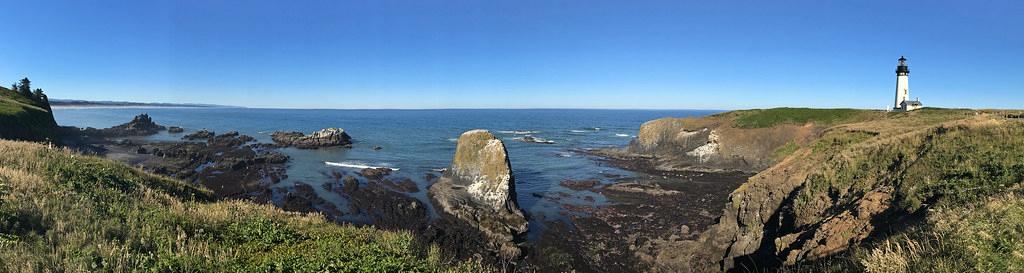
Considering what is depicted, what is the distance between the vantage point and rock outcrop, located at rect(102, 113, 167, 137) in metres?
78.1

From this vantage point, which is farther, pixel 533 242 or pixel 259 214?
pixel 533 242

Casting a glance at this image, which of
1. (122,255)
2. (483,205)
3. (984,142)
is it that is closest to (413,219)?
(483,205)

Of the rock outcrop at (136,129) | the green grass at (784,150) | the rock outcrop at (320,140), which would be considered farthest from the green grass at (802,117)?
the rock outcrop at (136,129)

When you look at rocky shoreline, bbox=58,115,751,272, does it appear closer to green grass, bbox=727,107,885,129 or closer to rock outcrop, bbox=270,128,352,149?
green grass, bbox=727,107,885,129

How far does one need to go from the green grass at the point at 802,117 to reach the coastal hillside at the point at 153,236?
51.5 meters

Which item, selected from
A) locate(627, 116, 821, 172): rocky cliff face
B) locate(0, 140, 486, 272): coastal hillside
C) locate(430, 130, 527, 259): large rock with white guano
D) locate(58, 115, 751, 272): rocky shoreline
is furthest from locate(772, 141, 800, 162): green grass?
locate(0, 140, 486, 272): coastal hillside

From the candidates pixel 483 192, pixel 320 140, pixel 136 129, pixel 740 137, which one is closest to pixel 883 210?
pixel 483 192

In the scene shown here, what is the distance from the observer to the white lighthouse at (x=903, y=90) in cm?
4834

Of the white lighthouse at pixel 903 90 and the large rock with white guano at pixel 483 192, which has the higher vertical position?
the white lighthouse at pixel 903 90

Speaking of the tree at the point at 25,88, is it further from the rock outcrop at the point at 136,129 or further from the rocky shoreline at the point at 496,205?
the rocky shoreline at the point at 496,205

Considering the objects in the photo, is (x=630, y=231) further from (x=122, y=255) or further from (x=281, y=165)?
(x=281, y=165)

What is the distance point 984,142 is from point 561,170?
35.6 m

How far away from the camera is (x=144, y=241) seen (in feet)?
24.8

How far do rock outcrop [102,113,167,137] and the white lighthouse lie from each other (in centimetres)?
11451
